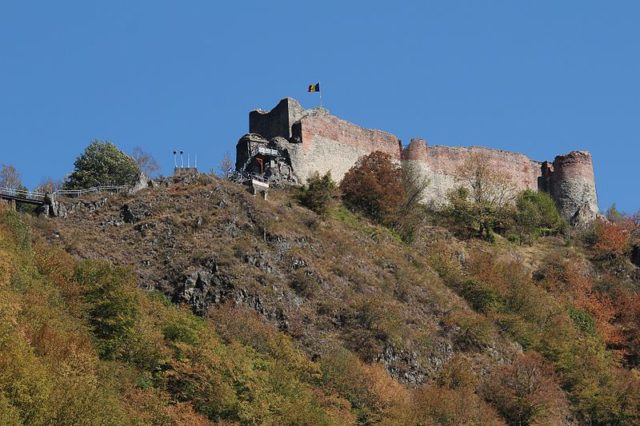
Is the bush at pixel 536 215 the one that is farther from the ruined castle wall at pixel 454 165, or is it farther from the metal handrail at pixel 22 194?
the metal handrail at pixel 22 194

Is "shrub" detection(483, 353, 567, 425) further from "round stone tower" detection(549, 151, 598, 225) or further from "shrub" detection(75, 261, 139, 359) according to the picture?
"round stone tower" detection(549, 151, 598, 225)

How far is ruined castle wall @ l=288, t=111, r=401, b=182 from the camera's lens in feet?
241

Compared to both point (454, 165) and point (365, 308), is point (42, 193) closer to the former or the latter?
point (365, 308)

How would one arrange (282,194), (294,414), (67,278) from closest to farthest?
(294,414) < (67,278) < (282,194)

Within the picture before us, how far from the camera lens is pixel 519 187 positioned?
281 ft

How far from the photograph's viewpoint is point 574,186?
86750 mm

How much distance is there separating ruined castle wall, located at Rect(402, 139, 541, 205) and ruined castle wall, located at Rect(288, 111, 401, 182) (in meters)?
2.59

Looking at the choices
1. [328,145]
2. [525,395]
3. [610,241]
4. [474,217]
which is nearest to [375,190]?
[328,145]

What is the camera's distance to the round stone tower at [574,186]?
85.6 meters

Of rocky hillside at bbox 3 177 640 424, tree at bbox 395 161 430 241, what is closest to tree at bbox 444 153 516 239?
tree at bbox 395 161 430 241

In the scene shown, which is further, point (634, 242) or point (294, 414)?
point (634, 242)

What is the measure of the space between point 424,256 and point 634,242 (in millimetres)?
17158

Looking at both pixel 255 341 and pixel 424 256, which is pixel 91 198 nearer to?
pixel 255 341

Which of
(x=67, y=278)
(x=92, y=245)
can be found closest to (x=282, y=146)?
(x=92, y=245)
